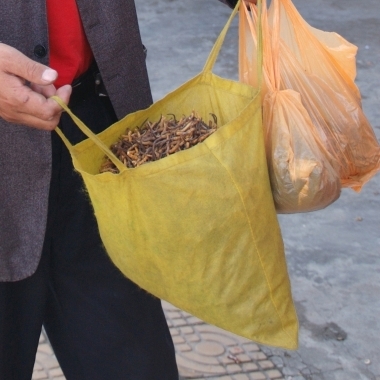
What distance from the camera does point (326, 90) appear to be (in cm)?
172

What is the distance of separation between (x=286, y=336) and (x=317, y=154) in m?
0.38

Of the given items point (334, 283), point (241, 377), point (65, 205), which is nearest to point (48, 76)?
point (65, 205)

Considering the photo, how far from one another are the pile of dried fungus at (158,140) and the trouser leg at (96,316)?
0.25 metres

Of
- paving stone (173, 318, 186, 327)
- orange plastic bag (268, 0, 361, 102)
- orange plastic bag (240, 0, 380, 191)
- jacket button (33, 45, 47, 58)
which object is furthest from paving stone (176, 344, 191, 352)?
jacket button (33, 45, 47, 58)

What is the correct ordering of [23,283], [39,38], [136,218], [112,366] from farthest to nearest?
[112,366] → [23,283] → [39,38] → [136,218]

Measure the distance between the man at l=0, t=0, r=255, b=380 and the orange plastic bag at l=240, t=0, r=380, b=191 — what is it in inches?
13.1

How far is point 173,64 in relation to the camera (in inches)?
206

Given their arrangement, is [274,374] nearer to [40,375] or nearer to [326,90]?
[40,375]

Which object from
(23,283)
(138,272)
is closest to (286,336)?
(138,272)

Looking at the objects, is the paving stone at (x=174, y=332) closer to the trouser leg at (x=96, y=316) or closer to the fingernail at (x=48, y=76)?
the trouser leg at (x=96, y=316)

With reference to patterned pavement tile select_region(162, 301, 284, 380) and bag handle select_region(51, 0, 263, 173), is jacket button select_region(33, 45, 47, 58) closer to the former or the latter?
bag handle select_region(51, 0, 263, 173)

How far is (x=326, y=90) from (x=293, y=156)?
28 centimetres

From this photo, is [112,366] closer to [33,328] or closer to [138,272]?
[33,328]

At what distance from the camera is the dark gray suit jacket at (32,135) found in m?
1.48
